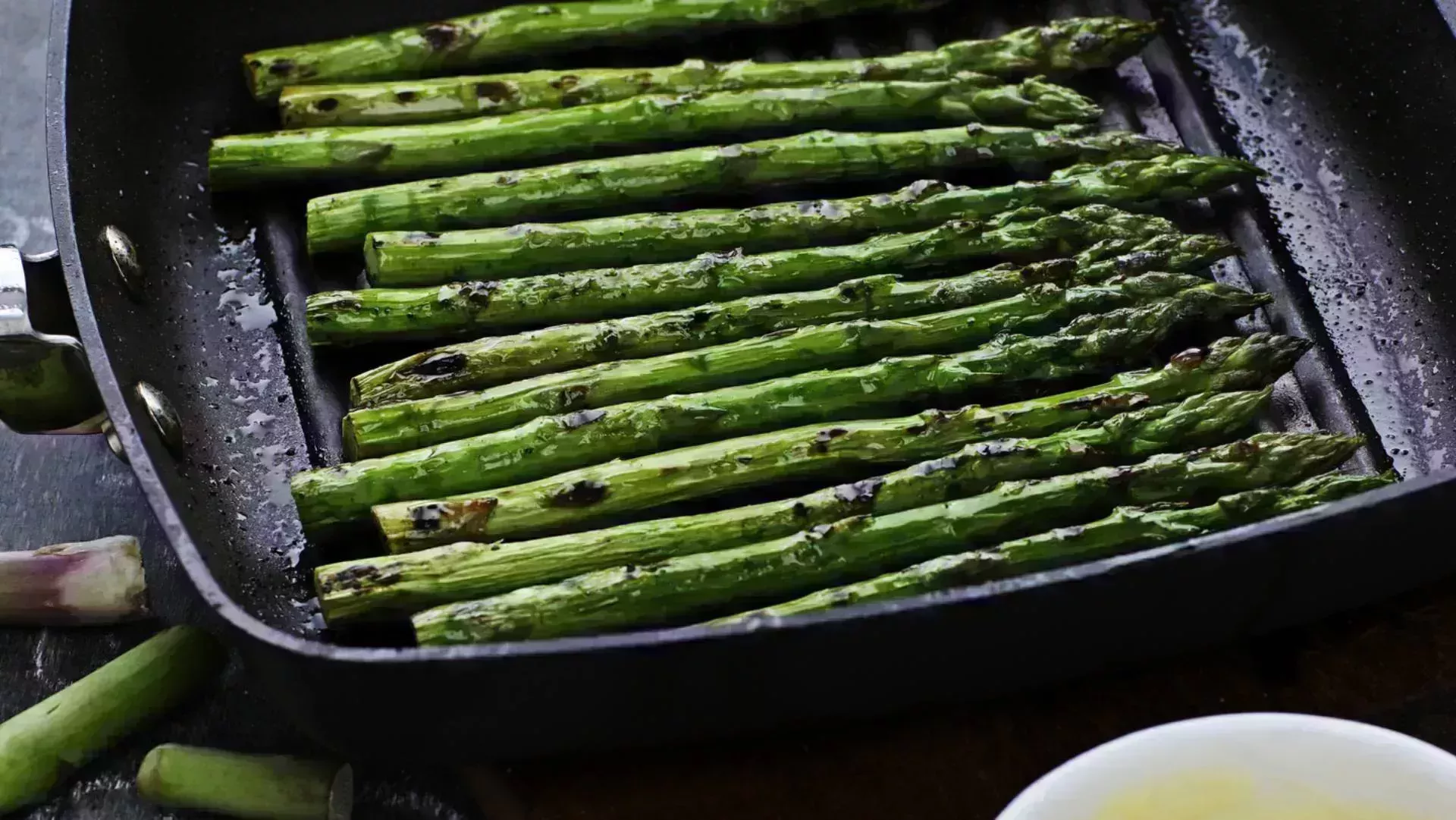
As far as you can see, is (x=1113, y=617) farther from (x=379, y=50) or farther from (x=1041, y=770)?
(x=379, y=50)

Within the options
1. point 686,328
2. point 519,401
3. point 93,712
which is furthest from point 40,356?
point 686,328

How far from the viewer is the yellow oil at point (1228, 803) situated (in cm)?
207

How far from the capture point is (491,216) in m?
3.04

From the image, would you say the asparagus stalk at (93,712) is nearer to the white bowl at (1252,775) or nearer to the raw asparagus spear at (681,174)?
the raw asparagus spear at (681,174)

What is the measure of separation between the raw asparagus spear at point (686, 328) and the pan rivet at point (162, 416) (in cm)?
36

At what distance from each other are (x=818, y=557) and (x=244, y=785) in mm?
1282

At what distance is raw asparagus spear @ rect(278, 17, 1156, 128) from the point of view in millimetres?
3164

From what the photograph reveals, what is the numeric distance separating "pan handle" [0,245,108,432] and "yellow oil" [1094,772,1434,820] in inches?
81.4

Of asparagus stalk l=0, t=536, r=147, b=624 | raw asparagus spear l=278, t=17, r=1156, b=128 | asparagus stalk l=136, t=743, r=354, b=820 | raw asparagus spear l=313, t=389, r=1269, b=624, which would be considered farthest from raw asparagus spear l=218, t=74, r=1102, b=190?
asparagus stalk l=136, t=743, r=354, b=820

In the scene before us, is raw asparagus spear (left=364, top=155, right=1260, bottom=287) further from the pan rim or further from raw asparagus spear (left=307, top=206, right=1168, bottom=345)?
the pan rim

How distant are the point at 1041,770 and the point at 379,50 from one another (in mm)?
2300

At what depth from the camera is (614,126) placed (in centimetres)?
317

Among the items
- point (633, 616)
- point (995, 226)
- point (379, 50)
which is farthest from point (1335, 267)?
point (379, 50)

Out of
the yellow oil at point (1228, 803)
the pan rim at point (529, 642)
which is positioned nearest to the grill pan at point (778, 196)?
the pan rim at point (529, 642)
